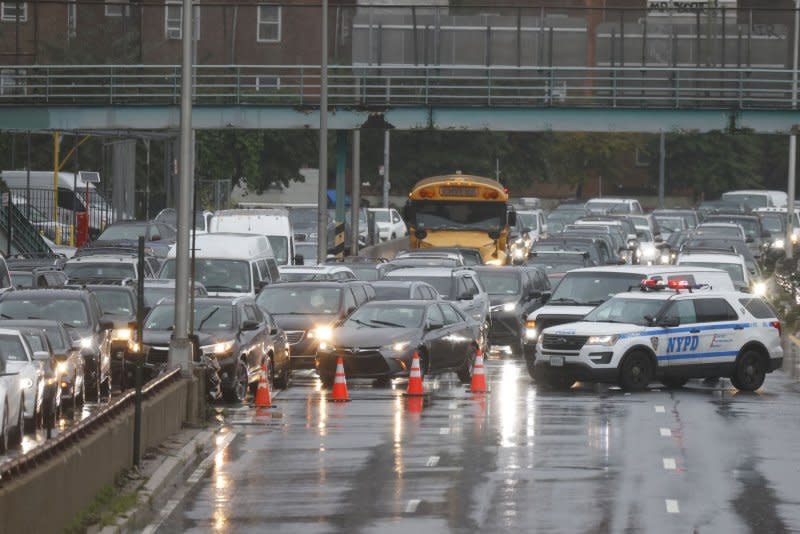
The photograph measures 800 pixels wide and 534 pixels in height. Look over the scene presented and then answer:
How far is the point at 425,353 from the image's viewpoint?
28734mm

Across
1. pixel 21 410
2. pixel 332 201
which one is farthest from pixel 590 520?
pixel 332 201

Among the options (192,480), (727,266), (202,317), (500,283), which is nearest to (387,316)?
(202,317)

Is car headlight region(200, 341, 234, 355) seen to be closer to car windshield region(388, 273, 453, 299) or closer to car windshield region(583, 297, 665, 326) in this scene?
car windshield region(583, 297, 665, 326)

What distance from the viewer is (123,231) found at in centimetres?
4950

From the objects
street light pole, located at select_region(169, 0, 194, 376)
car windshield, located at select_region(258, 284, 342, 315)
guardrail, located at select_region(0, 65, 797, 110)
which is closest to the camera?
street light pole, located at select_region(169, 0, 194, 376)

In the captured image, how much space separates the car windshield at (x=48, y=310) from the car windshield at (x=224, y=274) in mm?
7675

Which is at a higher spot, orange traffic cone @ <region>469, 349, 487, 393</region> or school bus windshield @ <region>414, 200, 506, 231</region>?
school bus windshield @ <region>414, 200, 506, 231</region>

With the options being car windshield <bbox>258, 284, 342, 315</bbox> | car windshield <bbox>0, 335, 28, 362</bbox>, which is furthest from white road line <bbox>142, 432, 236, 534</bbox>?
car windshield <bbox>258, 284, 342, 315</bbox>

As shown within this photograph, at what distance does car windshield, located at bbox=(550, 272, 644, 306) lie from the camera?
110 feet

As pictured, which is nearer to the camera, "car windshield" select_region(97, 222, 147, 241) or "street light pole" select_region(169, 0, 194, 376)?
"street light pole" select_region(169, 0, 194, 376)

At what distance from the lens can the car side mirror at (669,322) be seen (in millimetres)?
28344

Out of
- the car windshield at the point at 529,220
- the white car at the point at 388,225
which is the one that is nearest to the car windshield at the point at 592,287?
the car windshield at the point at 529,220

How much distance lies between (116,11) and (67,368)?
65.1 m

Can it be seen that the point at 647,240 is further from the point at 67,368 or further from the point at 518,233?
the point at 67,368
